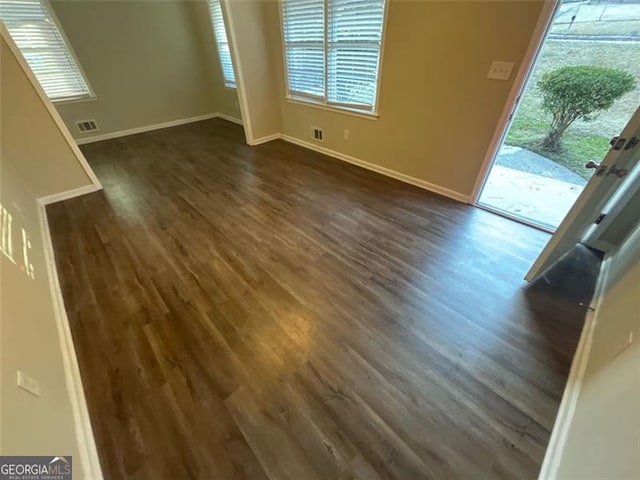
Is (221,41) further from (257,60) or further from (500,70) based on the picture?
(500,70)

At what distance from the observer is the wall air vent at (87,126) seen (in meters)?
4.56

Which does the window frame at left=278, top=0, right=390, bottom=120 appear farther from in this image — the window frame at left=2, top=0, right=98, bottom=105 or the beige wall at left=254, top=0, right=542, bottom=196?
the window frame at left=2, top=0, right=98, bottom=105

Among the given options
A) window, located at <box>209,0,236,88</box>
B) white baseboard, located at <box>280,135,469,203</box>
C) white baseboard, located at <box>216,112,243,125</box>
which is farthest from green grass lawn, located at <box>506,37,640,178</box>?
white baseboard, located at <box>216,112,243,125</box>

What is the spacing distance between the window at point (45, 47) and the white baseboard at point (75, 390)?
12.7 ft

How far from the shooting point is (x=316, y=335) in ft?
5.24

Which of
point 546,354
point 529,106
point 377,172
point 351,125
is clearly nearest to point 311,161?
point 351,125

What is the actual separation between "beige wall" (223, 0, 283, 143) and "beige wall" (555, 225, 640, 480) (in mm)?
4380

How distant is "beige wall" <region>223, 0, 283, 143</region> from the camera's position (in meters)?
3.48

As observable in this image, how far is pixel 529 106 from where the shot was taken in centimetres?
273

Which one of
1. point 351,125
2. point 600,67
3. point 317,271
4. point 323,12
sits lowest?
point 317,271

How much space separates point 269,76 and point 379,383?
172 inches

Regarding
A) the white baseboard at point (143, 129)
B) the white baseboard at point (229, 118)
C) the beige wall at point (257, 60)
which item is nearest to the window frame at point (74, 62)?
the white baseboard at point (143, 129)

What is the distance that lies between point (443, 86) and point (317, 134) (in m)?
1.92

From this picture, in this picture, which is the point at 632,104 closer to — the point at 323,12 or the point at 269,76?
the point at 323,12
